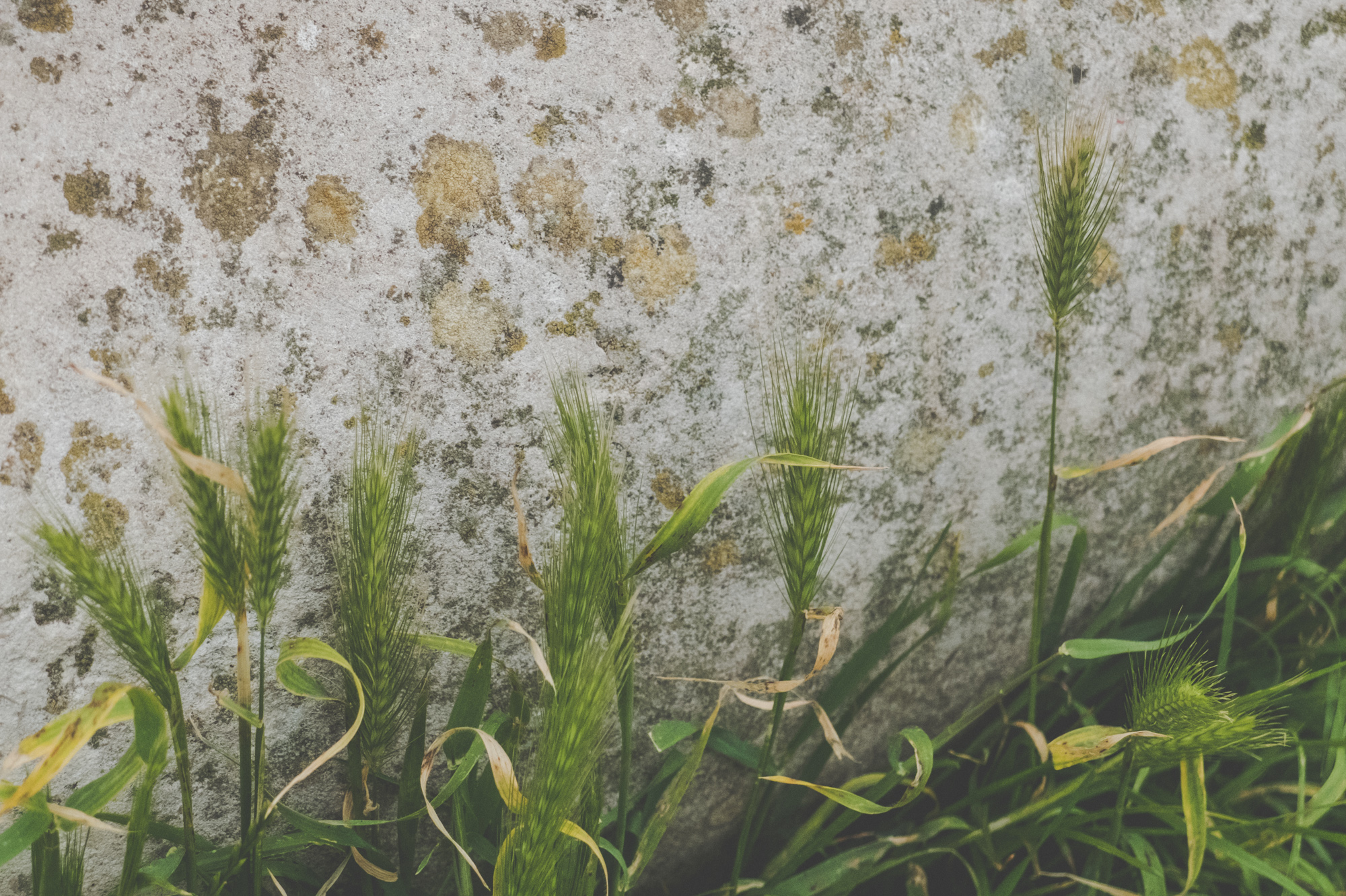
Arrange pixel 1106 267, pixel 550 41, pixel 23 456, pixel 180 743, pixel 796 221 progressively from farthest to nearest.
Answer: pixel 1106 267 → pixel 796 221 → pixel 550 41 → pixel 23 456 → pixel 180 743

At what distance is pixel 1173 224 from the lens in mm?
1174

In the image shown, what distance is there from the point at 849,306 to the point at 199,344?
800mm

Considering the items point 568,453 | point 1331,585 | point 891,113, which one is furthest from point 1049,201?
point 1331,585

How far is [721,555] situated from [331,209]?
0.66m

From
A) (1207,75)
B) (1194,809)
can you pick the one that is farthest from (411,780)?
(1207,75)

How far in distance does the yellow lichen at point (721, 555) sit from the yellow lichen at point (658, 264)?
1.13 ft

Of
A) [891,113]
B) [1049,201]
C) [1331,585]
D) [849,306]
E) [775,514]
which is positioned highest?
[891,113]

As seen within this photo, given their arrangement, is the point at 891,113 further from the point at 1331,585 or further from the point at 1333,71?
the point at 1331,585

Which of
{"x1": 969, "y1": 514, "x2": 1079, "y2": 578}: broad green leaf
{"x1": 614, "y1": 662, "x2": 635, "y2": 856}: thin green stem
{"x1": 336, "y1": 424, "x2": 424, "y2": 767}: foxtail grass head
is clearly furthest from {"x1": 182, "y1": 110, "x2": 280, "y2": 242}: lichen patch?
{"x1": 969, "y1": 514, "x2": 1079, "y2": 578}: broad green leaf

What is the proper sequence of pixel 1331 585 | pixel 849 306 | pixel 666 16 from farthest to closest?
1. pixel 1331 585
2. pixel 849 306
3. pixel 666 16

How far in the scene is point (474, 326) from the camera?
0.88m

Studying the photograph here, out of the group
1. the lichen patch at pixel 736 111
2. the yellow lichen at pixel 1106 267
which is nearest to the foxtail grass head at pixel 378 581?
the lichen patch at pixel 736 111

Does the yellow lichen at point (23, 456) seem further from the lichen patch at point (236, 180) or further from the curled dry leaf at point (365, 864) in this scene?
the curled dry leaf at point (365, 864)

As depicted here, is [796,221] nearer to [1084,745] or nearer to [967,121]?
[967,121]
